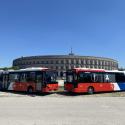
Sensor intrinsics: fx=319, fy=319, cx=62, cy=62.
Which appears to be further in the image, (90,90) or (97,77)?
(97,77)

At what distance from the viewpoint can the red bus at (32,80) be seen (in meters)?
31.9

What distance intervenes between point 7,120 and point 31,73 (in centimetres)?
2015

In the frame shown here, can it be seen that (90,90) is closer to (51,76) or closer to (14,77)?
(51,76)

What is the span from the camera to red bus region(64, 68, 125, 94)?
32344mm

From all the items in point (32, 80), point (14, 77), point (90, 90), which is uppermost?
point (14, 77)

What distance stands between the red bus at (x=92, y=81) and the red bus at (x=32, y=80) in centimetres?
166

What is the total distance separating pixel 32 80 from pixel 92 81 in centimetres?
629

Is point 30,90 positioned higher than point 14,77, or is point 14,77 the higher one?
point 14,77

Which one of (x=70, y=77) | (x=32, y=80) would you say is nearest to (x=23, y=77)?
(x=32, y=80)

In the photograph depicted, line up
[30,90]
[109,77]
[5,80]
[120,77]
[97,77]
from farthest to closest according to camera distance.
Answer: [5,80]
[120,77]
[109,77]
[97,77]
[30,90]

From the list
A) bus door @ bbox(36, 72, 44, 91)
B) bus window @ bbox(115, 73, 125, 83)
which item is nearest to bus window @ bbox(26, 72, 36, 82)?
bus door @ bbox(36, 72, 44, 91)

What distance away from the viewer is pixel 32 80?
1308 inches

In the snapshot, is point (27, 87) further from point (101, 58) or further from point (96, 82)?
point (101, 58)

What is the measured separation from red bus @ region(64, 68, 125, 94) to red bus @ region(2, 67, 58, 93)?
166 cm
